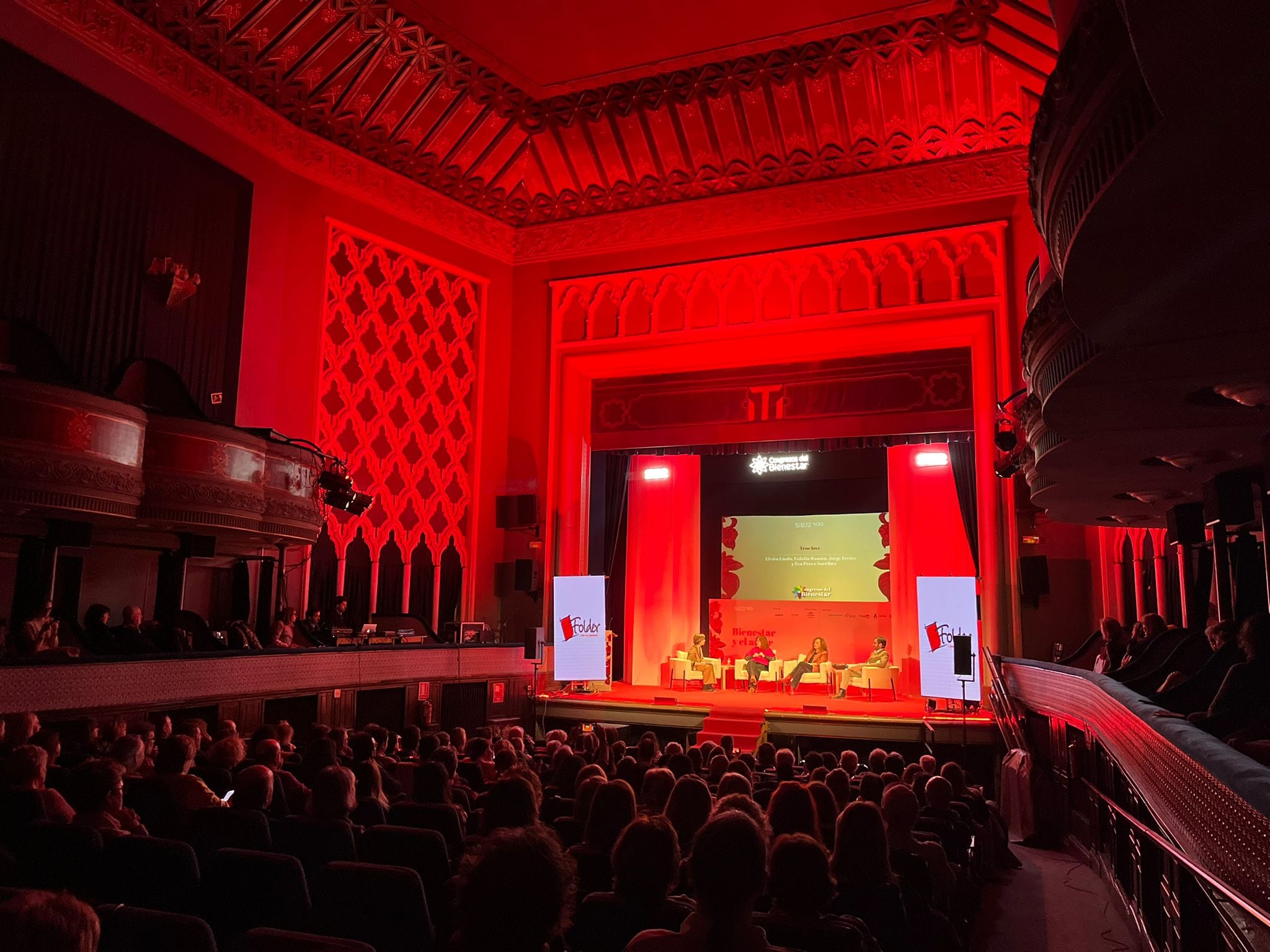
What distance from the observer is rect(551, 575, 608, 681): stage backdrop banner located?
42.1 ft

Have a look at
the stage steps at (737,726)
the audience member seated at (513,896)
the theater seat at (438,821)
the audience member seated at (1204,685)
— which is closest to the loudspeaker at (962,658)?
the stage steps at (737,726)

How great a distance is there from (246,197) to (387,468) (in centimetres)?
400

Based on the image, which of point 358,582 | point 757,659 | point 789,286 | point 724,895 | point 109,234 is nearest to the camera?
point 724,895

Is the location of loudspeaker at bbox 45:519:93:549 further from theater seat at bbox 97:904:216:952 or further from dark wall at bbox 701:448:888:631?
dark wall at bbox 701:448:888:631

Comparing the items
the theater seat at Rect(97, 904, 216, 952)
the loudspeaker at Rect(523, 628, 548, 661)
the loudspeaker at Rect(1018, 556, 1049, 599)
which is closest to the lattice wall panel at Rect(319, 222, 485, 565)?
the loudspeaker at Rect(523, 628, 548, 661)

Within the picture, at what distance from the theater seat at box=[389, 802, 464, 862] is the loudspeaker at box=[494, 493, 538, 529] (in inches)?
Answer: 421

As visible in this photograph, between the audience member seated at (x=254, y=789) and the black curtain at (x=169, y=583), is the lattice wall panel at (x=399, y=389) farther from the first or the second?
the audience member seated at (x=254, y=789)

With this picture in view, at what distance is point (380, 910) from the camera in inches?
102

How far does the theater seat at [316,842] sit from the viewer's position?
128 inches

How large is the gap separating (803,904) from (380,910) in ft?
3.85

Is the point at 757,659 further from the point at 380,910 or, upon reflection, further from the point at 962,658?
the point at 380,910

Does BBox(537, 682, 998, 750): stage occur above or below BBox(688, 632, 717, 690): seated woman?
below

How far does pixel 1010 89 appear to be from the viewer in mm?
12023

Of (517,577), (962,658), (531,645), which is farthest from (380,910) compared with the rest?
(517,577)
